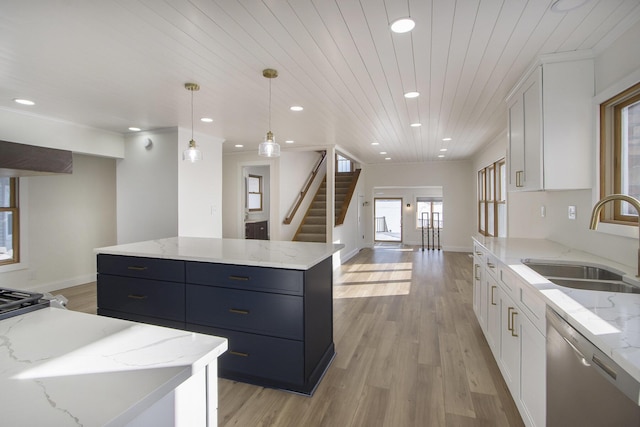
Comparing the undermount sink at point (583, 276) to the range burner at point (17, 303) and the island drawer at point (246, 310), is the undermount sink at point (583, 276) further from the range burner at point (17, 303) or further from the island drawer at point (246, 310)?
the range burner at point (17, 303)

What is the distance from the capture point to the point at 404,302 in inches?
170

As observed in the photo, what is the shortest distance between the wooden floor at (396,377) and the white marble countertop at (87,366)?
4.25 ft

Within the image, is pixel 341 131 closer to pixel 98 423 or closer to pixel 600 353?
pixel 600 353

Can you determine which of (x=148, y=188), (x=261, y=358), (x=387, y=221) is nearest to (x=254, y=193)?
(x=148, y=188)

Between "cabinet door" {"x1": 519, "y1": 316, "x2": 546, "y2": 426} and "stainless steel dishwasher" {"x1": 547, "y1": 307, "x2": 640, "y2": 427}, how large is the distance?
0.09 m

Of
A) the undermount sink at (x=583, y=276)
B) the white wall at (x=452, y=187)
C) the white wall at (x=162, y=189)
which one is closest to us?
the undermount sink at (x=583, y=276)

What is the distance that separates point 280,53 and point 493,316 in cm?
263

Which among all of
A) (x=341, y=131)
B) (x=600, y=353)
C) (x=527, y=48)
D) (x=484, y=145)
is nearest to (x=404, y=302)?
→ (x=341, y=131)

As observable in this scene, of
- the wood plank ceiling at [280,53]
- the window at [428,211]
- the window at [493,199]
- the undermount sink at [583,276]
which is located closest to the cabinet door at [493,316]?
the undermount sink at [583,276]

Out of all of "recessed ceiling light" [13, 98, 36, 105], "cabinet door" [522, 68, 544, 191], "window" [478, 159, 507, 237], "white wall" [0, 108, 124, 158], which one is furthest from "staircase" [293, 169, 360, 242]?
"recessed ceiling light" [13, 98, 36, 105]

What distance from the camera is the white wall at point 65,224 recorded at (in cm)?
463

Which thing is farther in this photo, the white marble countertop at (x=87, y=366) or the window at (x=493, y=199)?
the window at (x=493, y=199)

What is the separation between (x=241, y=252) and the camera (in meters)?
2.57

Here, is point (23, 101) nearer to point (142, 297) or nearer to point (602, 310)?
point (142, 297)
